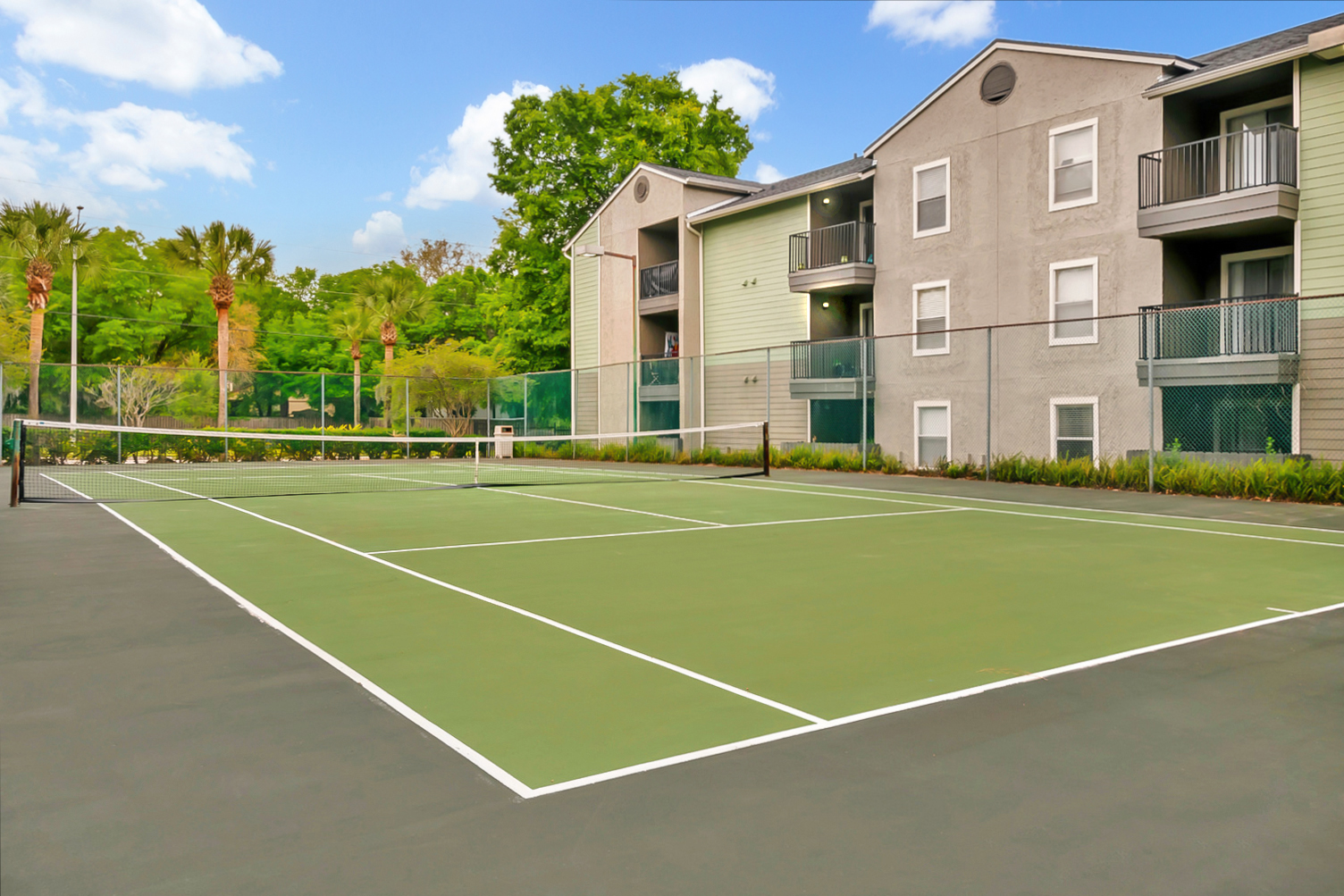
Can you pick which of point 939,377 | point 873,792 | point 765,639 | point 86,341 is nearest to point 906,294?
point 939,377

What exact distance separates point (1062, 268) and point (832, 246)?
7.29 metres

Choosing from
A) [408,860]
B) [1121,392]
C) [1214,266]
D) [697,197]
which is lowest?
[408,860]

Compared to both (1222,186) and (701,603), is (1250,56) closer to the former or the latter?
(1222,186)

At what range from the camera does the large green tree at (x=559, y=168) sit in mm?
41000

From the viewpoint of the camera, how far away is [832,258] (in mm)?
26812

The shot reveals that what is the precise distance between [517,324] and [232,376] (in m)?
14.1

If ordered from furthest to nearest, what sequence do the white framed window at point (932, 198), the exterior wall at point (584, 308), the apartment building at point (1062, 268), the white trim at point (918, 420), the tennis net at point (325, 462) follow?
the exterior wall at point (584, 308)
the white framed window at point (932, 198)
the white trim at point (918, 420)
the tennis net at point (325, 462)
the apartment building at point (1062, 268)

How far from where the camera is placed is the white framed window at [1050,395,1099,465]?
20.1 m

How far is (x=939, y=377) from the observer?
2312 centimetres

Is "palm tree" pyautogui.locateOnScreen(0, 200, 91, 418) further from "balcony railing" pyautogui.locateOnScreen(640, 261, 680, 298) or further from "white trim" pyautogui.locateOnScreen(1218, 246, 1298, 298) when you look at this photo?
"white trim" pyautogui.locateOnScreen(1218, 246, 1298, 298)

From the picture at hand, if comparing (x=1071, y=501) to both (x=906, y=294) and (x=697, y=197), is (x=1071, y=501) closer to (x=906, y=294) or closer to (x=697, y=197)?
(x=906, y=294)

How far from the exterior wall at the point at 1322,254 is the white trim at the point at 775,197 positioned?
1017 cm

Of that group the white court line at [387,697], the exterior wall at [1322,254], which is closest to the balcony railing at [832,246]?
the exterior wall at [1322,254]

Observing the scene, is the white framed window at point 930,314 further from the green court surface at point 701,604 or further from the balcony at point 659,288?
the green court surface at point 701,604
